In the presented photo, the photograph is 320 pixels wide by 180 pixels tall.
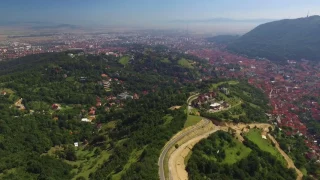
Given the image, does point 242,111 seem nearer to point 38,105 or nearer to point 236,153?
point 236,153

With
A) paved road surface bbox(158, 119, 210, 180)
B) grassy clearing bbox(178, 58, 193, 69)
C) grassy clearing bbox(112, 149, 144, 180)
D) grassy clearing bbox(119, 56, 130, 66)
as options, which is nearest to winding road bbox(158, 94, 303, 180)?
paved road surface bbox(158, 119, 210, 180)

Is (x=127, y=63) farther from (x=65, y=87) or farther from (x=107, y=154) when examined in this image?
(x=107, y=154)

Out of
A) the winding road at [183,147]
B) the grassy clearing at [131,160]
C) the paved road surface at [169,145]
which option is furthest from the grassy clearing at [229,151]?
the grassy clearing at [131,160]

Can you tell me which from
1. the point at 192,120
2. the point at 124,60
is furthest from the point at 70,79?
the point at 192,120

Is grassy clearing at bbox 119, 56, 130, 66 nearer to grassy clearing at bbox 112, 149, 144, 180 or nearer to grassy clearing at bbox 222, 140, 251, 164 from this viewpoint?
grassy clearing at bbox 222, 140, 251, 164

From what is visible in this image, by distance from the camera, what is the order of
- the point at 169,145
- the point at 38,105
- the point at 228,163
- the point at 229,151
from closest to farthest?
1. the point at 228,163
2. the point at 169,145
3. the point at 229,151
4. the point at 38,105
